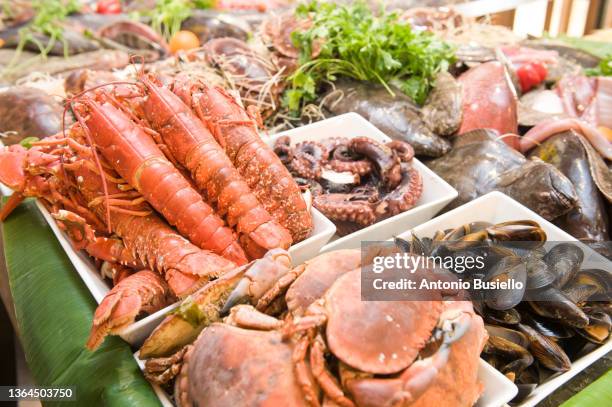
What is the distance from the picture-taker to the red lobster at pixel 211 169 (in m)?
2.22

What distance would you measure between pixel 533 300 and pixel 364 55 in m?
2.11

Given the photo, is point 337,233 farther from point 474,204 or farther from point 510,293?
point 510,293

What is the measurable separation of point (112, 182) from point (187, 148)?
339 mm

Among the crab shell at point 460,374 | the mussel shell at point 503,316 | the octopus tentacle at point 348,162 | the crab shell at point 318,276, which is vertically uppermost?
the crab shell at point 318,276

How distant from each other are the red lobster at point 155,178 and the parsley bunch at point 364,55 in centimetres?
164

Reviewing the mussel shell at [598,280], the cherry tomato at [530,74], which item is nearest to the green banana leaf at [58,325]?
the mussel shell at [598,280]

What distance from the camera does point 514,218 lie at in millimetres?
2523

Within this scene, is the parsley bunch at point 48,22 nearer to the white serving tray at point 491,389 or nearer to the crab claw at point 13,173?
the crab claw at point 13,173

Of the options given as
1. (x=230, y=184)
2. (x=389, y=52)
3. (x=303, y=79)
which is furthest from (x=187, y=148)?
(x=389, y=52)

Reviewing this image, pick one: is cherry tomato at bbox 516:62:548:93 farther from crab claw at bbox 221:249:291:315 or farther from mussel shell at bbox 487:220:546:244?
crab claw at bbox 221:249:291:315

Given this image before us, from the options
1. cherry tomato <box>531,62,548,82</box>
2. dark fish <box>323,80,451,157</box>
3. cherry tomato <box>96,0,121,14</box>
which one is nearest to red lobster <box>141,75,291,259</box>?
dark fish <box>323,80,451,157</box>

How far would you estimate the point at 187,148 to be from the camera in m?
2.28

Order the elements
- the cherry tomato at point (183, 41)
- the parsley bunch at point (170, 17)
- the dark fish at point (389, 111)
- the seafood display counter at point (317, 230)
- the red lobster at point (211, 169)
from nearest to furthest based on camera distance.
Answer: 1. the seafood display counter at point (317, 230)
2. the red lobster at point (211, 169)
3. the dark fish at point (389, 111)
4. the cherry tomato at point (183, 41)
5. the parsley bunch at point (170, 17)

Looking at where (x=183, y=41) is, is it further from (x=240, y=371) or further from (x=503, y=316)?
(x=240, y=371)
